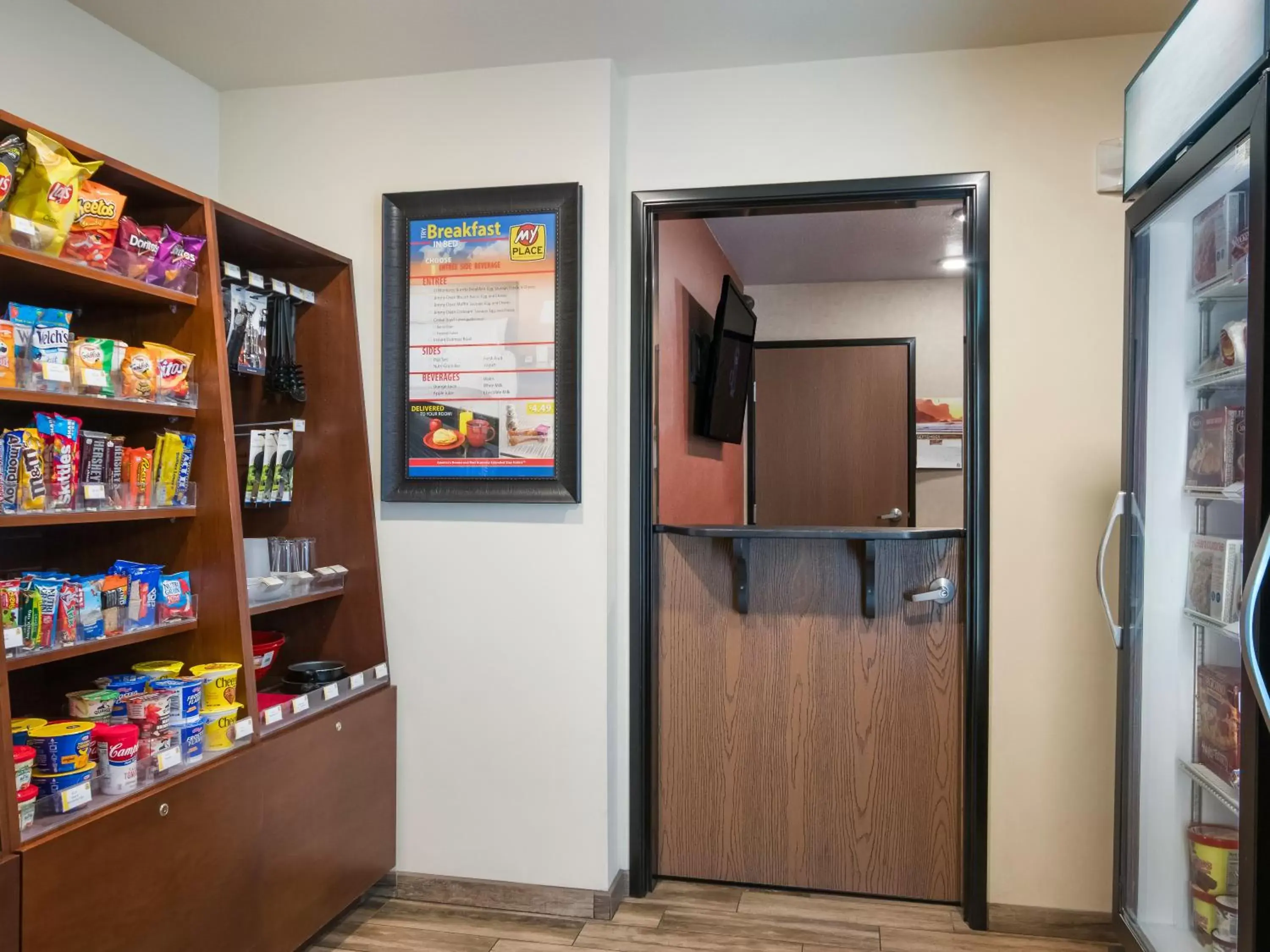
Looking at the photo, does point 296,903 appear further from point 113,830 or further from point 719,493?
point 719,493

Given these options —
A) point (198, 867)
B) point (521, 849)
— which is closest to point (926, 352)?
point (521, 849)

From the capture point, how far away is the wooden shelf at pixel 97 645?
173 centimetres

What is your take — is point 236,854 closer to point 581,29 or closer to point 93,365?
point 93,365

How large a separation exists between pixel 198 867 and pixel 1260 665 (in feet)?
6.59

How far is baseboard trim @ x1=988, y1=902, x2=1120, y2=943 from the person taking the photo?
2.57 meters

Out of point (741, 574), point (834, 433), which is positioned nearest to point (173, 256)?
point (741, 574)

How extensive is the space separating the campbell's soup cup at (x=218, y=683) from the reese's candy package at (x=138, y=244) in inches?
34.6

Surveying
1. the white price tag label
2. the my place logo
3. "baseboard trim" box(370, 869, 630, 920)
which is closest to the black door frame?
"baseboard trim" box(370, 869, 630, 920)

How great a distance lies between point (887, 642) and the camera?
283 cm

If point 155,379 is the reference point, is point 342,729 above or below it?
below

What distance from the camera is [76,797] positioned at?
1.71 meters

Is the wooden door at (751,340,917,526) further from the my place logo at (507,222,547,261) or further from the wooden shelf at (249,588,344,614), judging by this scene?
the wooden shelf at (249,588,344,614)

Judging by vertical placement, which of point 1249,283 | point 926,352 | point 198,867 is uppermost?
point 926,352

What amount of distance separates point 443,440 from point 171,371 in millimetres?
823
